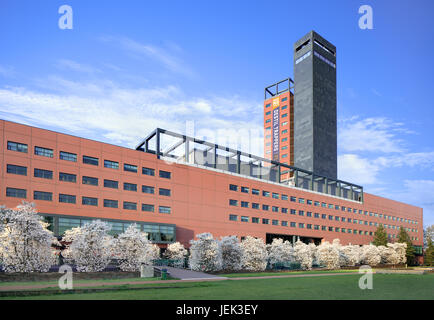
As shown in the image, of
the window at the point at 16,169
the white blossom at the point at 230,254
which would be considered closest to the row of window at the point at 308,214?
the white blossom at the point at 230,254

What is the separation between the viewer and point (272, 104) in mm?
138000

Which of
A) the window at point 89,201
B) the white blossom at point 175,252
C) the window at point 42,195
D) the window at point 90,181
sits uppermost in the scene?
the window at point 90,181

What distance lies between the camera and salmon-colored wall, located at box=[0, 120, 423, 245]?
157 feet

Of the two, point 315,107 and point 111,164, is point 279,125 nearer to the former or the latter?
point 315,107

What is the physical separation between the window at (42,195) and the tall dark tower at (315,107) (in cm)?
8791

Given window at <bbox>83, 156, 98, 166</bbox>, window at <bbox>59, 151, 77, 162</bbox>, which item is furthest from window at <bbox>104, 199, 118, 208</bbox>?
window at <bbox>59, 151, 77, 162</bbox>

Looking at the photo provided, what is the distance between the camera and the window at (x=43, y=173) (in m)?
48.5

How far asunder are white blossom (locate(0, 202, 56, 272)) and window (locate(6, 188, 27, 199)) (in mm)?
15883

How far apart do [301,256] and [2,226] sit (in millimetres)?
44071

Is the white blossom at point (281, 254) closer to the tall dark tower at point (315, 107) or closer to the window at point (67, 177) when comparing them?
the window at point (67, 177)

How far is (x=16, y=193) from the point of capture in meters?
46.2

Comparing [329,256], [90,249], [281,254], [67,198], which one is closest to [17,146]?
[67,198]
